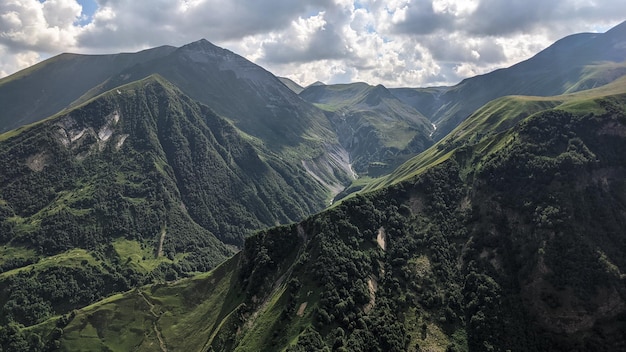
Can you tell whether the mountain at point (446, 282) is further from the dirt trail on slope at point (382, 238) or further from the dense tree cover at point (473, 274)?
the dirt trail on slope at point (382, 238)

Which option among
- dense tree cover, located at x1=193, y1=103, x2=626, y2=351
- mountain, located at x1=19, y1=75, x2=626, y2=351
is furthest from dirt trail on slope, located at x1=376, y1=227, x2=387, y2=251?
dense tree cover, located at x1=193, y1=103, x2=626, y2=351

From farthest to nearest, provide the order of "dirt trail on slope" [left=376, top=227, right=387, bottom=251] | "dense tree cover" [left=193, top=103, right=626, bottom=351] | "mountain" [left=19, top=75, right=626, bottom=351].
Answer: "dirt trail on slope" [left=376, top=227, right=387, bottom=251]
"mountain" [left=19, top=75, right=626, bottom=351]
"dense tree cover" [left=193, top=103, right=626, bottom=351]

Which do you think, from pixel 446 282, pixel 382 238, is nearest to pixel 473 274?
pixel 446 282

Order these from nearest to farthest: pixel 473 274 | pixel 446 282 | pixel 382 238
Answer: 1. pixel 473 274
2. pixel 446 282
3. pixel 382 238

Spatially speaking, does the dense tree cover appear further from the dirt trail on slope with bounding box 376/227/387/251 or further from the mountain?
the dirt trail on slope with bounding box 376/227/387/251

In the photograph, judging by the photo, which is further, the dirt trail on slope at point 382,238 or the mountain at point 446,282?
the dirt trail on slope at point 382,238

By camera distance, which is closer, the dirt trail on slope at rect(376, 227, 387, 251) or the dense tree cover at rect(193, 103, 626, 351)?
the dense tree cover at rect(193, 103, 626, 351)

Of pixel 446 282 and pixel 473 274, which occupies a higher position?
pixel 473 274

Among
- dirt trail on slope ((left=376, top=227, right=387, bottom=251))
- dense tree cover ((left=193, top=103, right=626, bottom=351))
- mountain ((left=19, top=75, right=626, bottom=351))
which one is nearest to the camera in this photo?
dense tree cover ((left=193, top=103, right=626, bottom=351))

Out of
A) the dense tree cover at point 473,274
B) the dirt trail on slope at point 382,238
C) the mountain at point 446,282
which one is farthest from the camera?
the dirt trail on slope at point 382,238

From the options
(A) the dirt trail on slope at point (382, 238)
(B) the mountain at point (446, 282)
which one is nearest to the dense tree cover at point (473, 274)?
(B) the mountain at point (446, 282)

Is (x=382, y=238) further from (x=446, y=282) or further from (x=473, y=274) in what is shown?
(x=473, y=274)
